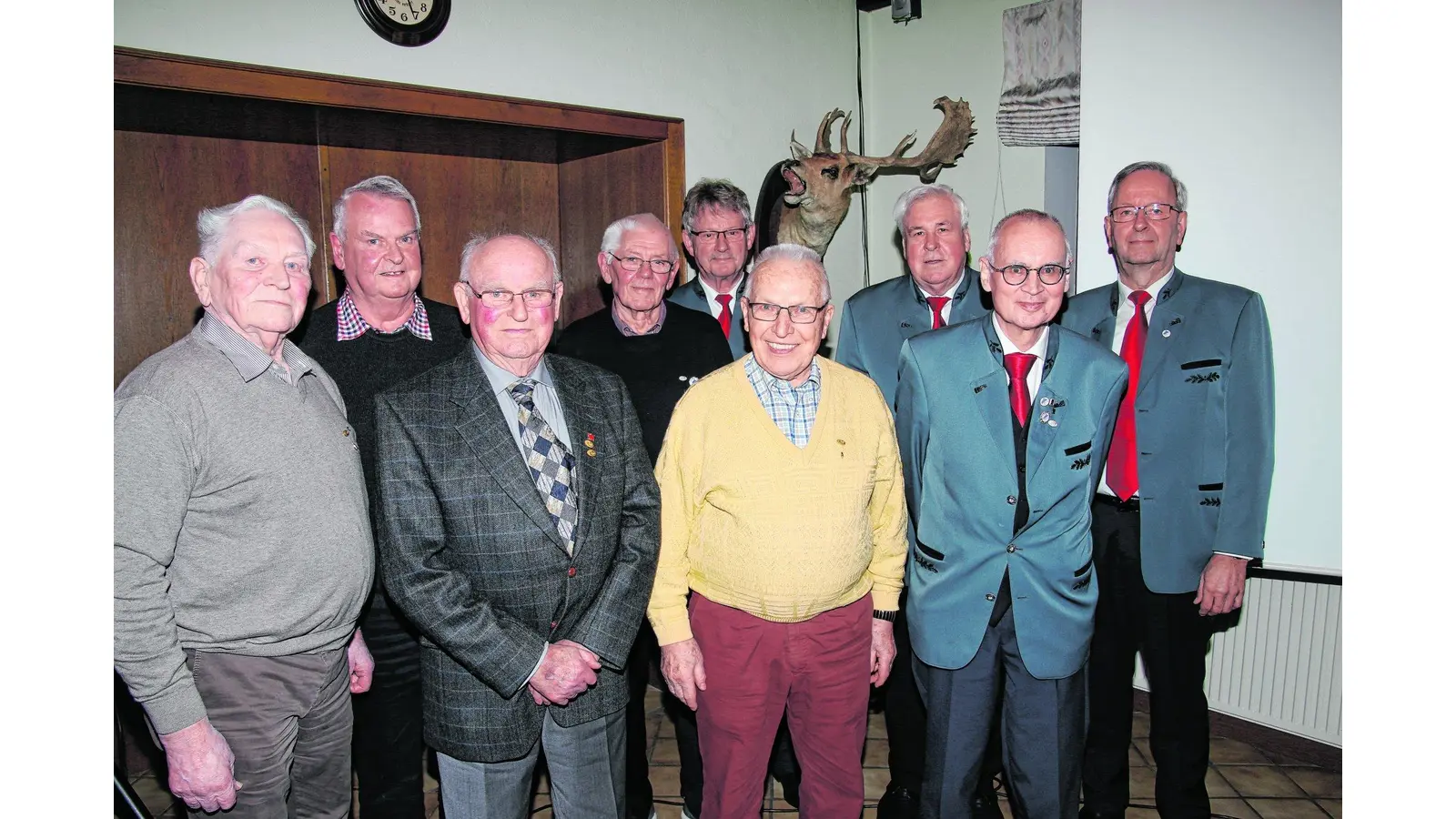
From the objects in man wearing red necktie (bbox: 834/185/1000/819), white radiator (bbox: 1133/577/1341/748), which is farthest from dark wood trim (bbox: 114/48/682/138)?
white radiator (bbox: 1133/577/1341/748)

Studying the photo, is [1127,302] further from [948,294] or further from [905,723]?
[905,723]

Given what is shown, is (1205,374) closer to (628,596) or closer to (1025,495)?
(1025,495)

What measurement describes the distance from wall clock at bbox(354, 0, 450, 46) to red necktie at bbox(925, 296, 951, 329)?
2113 millimetres

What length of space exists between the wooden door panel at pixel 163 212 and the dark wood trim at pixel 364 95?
30.0 inches

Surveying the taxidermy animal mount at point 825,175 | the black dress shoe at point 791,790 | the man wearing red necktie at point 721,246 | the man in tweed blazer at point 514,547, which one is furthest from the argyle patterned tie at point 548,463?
the taxidermy animal mount at point 825,175

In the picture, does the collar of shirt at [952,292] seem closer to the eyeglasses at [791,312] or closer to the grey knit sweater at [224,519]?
the eyeglasses at [791,312]

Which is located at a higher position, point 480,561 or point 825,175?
point 825,175

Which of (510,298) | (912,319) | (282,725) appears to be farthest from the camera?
(912,319)

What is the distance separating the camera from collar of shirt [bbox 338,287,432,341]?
2449mm

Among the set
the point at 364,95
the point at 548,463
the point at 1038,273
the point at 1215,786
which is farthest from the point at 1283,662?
the point at 364,95

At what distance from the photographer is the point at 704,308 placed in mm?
3291

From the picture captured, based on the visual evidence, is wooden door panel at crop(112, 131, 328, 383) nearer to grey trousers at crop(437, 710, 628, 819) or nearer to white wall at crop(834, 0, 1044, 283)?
grey trousers at crop(437, 710, 628, 819)

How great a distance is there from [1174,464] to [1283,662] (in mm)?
1418

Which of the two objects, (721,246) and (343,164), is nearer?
(721,246)
